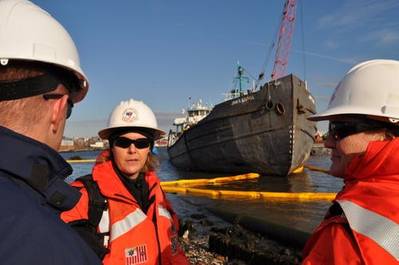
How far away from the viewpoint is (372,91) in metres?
1.81

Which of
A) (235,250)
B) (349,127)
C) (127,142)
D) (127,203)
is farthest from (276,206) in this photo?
(349,127)

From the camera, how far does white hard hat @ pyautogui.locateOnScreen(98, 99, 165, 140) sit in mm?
3389

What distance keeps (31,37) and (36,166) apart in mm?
464

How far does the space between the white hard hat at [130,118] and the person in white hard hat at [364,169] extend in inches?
71.4

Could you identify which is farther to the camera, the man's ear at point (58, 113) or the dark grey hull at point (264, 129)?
the dark grey hull at point (264, 129)

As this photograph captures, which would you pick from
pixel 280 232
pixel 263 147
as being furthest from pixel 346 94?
pixel 263 147

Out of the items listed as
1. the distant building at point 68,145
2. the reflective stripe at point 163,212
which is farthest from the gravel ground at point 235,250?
the distant building at point 68,145

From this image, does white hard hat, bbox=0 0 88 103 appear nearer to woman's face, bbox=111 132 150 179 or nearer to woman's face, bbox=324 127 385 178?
woman's face, bbox=324 127 385 178

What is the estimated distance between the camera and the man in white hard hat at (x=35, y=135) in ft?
2.96

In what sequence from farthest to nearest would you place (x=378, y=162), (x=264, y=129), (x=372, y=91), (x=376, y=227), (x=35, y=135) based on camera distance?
(x=264, y=129), (x=372, y=91), (x=378, y=162), (x=376, y=227), (x=35, y=135)

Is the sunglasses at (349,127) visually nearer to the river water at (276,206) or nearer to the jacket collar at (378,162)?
the jacket collar at (378,162)

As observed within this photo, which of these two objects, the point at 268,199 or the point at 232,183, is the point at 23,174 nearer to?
the point at 268,199

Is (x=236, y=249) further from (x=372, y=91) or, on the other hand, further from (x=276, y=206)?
(x=372, y=91)

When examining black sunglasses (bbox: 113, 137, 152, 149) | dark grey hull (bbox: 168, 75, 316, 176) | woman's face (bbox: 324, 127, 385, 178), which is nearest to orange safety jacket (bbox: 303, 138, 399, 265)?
woman's face (bbox: 324, 127, 385, 178)
